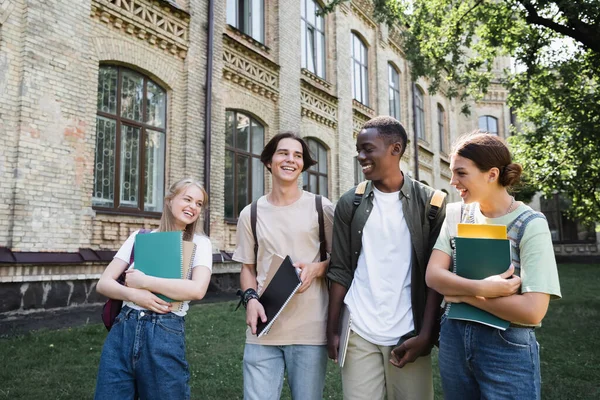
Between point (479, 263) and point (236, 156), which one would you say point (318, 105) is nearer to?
point (236, 156)

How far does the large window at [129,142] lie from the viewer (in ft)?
28.2

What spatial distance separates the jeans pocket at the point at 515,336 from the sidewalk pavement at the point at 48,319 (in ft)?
20.9

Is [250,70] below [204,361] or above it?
above

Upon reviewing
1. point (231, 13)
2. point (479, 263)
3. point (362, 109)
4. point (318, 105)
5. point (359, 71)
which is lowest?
point (479, 263)

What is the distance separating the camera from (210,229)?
10.5 m

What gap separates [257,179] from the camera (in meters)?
12.4

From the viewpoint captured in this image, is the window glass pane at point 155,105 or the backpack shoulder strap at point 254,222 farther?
the window glass pane at point 155,105

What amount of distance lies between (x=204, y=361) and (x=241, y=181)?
6.61 meters

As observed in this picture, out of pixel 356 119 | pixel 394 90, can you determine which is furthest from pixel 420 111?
pixel 356 119

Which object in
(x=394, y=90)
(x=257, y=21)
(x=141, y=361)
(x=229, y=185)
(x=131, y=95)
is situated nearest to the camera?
(x=141, y=361)

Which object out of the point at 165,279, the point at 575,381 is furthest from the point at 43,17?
the point at 575,381

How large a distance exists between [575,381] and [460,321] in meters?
4.32

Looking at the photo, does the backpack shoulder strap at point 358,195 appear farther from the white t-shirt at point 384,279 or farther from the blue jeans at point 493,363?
the blue jeans at point 493,363

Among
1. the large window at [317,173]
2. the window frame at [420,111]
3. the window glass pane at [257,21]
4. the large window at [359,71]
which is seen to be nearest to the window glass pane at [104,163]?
the window glass pane at [257,21]
